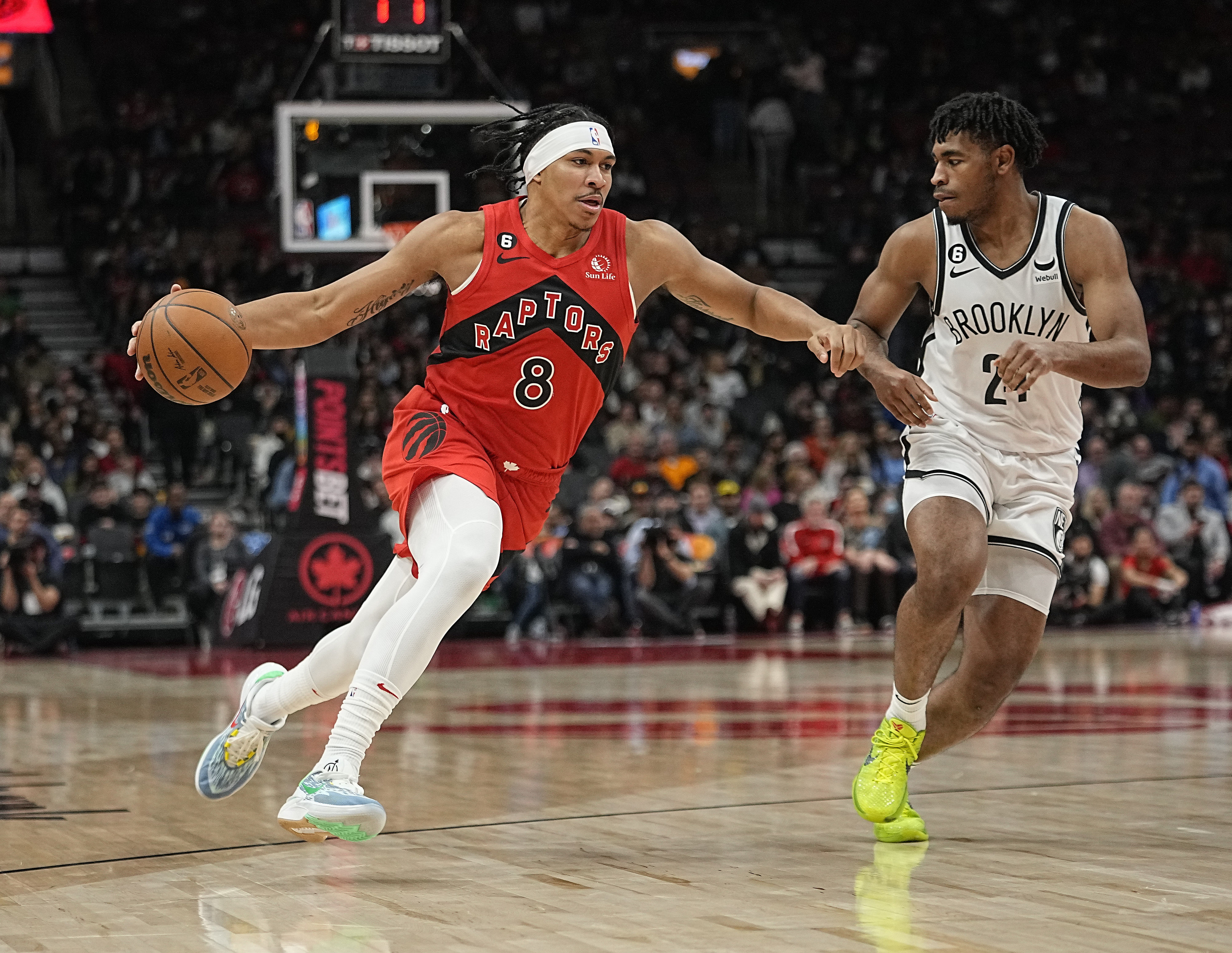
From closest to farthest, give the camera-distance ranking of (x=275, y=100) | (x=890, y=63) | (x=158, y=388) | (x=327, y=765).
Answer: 1. (x=327, y=765)
2. (x=158, y=388)
3. (x=275, y=100)
4. (x=890, y=63)

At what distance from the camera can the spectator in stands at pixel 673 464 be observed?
1661cm

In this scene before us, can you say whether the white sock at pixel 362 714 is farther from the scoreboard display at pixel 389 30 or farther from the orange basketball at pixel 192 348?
the scoreboard display at pixel 389 30

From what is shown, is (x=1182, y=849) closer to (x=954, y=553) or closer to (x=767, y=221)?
(x=954, y=553)

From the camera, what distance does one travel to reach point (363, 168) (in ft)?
41.6

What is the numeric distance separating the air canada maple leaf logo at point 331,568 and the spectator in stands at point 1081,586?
258 inches

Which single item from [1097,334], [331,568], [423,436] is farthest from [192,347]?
[331,568]

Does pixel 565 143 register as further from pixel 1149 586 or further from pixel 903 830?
pixel 1149 586

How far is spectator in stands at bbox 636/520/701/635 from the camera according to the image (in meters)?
14.7

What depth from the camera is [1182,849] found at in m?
4.50

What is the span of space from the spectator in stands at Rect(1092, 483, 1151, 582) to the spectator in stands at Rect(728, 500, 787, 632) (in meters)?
3.17

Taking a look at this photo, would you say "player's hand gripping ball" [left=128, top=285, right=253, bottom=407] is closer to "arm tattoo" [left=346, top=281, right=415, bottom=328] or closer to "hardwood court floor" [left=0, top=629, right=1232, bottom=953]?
"arm tattoo" [left=346, top=281, right=415, bottom=328]

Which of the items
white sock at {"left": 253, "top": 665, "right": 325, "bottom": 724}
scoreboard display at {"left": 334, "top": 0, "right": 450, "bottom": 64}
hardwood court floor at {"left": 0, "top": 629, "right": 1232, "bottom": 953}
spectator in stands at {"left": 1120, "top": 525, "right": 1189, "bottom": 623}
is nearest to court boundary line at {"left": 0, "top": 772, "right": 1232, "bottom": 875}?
hardwood court floor at {"left": 0, "top": 629, "right": 1232, "bottom": 953}

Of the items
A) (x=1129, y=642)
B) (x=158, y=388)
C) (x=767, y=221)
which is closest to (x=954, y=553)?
(x=158, y=388)

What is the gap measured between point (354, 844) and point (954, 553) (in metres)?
1.86
